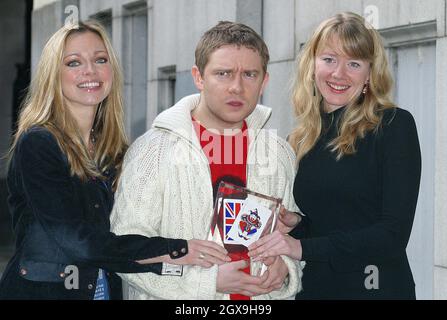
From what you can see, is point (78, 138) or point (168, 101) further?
point (168, 101)

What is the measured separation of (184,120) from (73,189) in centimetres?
76

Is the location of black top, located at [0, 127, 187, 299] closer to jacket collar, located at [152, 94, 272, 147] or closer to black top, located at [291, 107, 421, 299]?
jacket collar, located at [152, 94, 272, 147]

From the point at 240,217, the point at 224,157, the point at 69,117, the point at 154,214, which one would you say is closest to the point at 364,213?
the point at 240,217

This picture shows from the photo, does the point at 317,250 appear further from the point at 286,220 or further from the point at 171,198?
the point at 171,198

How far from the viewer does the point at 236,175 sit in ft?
15.0

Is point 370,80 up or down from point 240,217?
up

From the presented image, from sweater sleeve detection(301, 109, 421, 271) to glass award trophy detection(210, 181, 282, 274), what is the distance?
29 cm

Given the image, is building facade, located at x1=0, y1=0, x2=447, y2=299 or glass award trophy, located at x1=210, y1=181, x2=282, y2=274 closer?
glass award trophy, located at x1=210, y1=181, x2=282, y2=274

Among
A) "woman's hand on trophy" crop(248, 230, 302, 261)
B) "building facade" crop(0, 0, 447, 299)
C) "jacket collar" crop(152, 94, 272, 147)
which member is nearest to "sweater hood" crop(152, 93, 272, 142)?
"jacket collar" crop(152, 94, 272, 147)

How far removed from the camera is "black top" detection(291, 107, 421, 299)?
174 inches

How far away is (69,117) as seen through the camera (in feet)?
15.9
